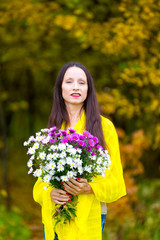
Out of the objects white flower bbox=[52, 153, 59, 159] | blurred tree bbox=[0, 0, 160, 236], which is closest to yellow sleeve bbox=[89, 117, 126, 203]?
white flower bbox=[52, 153, 59, 159]

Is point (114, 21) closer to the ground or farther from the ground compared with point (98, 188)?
farther from the ground

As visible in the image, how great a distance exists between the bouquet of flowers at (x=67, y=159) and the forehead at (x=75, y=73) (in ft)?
1.60

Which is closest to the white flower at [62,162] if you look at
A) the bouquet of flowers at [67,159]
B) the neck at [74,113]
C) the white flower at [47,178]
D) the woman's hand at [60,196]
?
the bouquet of flowers at [67,159]

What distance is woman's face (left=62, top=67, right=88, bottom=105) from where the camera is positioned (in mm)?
2330

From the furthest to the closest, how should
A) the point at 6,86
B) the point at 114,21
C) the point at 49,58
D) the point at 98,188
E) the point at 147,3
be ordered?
the point at 6,86, the point at 49,58, the point at 114,21, the point at 147,3, the point at 98,188

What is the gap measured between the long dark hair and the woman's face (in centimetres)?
6

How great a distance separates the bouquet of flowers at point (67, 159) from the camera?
74.9 inches

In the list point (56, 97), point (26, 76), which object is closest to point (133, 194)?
point (56, 97)

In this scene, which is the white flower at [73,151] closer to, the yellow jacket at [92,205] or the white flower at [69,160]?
the white flower at [69,160]

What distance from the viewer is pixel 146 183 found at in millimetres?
5719

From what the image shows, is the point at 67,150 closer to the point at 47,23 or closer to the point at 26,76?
the point at 47,23

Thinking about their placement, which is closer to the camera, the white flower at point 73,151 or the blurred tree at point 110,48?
the white flower at point 73,151

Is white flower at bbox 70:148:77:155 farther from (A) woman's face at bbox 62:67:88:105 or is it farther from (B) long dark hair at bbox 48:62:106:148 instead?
(A) woman's face at bbox 62:67:88:105

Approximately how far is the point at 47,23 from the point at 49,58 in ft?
5.56
